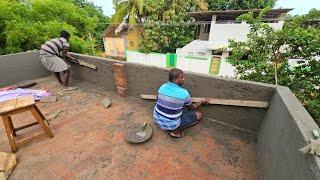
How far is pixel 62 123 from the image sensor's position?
Answer: 4125 mm

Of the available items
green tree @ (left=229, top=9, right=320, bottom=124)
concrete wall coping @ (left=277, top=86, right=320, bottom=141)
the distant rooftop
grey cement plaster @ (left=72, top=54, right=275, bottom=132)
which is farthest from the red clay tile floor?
the distant rooftop

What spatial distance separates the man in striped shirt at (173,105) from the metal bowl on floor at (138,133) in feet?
1.12

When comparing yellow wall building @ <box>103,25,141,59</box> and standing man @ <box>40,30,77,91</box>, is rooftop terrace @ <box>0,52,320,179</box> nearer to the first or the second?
standing man @ <box>40,30,77,91</box>

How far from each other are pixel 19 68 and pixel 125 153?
539 cm

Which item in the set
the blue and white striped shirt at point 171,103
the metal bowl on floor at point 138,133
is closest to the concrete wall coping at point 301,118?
the blue and white striped shirt at point 171,103

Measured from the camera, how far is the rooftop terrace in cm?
224

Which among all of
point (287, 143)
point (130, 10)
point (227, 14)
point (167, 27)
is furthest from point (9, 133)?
point (227, 14)

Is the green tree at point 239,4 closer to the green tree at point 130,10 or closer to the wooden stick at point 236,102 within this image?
the green tree at point 130,10

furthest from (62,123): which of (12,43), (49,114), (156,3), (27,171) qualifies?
(156,3)

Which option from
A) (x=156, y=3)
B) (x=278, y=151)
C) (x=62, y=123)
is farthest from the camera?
(x=156, y=3)

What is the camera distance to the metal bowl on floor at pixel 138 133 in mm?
3428

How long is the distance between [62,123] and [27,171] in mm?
1325

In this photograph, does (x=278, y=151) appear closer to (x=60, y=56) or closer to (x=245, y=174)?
(x=245, y=174)

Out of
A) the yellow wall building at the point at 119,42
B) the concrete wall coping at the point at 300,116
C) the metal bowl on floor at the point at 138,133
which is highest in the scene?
the concrete wall coping at the point at 300,116
